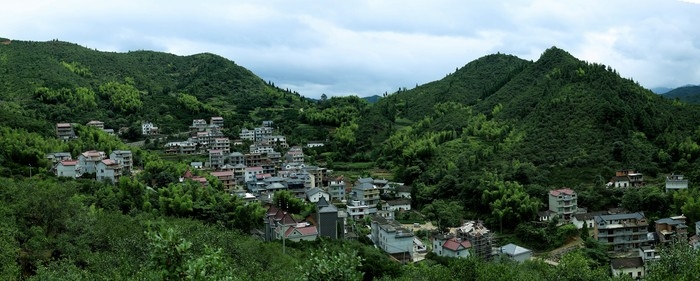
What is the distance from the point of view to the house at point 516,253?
2573 centimetres

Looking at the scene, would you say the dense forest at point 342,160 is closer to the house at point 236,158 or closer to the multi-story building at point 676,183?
the multi-story building at point 676,183

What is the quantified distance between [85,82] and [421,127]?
3577cm

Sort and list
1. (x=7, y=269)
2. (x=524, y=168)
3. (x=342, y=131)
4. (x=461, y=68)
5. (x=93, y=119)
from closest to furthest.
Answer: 1. (x=7, y=269)
2. (x=524, y=168)
3. (x=93, y=119)
4. (x=342, y=131)
5. (x=461, y=68)

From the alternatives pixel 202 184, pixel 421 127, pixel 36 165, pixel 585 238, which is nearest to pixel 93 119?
pixel 36 165

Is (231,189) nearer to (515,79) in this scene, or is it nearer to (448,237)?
(448,237)

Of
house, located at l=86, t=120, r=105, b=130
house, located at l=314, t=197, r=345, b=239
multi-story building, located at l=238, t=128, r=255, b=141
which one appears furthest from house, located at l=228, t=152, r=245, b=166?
house, located at l=314, t=197, r=345, b=239

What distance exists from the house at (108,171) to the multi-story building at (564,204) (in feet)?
77.9

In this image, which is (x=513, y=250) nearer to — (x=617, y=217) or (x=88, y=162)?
(x=617, y=217)

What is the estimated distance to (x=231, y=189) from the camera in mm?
37938

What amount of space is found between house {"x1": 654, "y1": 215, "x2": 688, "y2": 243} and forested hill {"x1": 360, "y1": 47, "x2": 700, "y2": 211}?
602 cm

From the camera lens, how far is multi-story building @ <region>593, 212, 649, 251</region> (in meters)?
27.6

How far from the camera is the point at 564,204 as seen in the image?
30859 mm

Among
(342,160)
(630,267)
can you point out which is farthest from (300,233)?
(342,160)

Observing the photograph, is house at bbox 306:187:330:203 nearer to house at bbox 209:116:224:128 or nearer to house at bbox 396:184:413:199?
house at bbox 396:184:413:199
